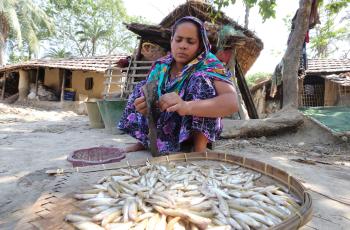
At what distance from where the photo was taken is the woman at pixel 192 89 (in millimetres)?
2416

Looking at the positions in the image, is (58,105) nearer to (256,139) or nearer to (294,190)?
(256,139)

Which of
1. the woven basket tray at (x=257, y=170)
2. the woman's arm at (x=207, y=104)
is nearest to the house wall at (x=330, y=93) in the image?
the woman's arm at (x=207, y=104)

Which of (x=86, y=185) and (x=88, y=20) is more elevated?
(x=88, y=20)

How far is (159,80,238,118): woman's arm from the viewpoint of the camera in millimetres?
2188

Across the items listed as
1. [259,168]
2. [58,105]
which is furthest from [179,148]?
[58,105]

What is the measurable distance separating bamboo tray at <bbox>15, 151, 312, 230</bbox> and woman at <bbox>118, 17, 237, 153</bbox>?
1.05ft

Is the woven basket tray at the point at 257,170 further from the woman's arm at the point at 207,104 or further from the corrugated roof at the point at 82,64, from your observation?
the corrugated roof at the point at 82,64

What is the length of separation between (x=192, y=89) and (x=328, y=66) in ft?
46.6

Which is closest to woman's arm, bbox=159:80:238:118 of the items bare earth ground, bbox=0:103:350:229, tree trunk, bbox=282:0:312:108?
bare earth ground, bbox=0:103:350:229

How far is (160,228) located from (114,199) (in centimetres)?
40

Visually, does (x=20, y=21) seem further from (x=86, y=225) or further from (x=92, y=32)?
(x=86, y=225)

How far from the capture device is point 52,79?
17.6m

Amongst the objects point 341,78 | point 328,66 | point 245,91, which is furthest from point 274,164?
point 328,66

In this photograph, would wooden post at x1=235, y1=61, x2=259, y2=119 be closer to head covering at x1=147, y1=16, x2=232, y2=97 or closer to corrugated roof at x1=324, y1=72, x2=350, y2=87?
head covering at x1=147, y1=16, x2=232, y2=97
